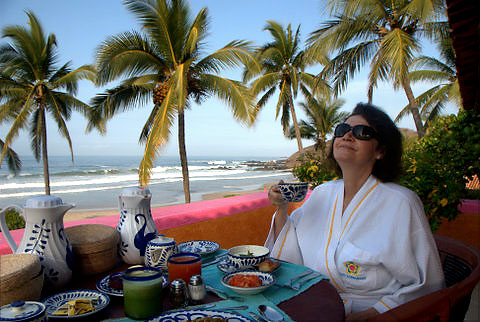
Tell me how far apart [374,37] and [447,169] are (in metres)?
8.83

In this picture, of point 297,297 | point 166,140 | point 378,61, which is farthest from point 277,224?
point 378,61

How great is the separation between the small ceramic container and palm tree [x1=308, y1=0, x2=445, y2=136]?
924 centimetres

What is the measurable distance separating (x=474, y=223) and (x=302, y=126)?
24.1m

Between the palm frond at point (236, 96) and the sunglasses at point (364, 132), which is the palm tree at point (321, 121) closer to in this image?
the palm frond at point (236, 96)

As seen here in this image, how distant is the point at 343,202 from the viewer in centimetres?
172

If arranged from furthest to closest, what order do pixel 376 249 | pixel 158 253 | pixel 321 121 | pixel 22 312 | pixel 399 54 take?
1. pixel 321 121
2. pixel 399 54
3. pixel 376 249
4. pixel 158 253
5. pixel 22 312

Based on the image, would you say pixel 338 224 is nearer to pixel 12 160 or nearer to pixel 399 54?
pixel 399 54

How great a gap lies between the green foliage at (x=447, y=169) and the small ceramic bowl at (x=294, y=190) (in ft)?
6.08

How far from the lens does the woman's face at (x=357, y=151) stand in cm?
164

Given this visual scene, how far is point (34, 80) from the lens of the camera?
13781 millimetres

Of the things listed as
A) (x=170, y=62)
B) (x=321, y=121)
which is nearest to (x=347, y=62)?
(x=170, y=62)

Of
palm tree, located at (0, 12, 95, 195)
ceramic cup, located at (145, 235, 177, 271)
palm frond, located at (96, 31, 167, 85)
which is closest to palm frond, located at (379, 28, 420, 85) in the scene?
palm frond, located at (96, 31, 167, 85)

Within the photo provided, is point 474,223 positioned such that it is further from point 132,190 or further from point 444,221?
point 132,190

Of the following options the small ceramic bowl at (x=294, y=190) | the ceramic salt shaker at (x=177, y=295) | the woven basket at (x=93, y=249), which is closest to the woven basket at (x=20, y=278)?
the woven basket at (x=93, y=249)
